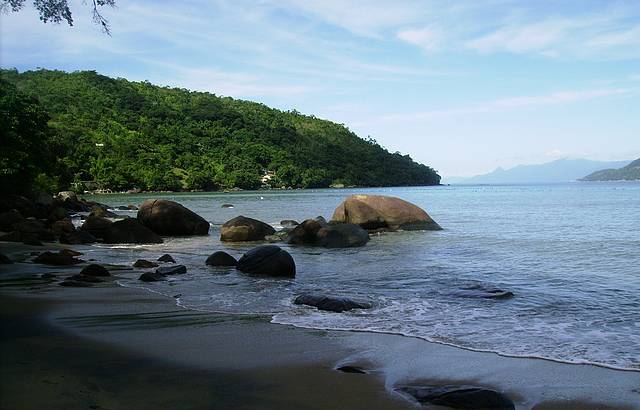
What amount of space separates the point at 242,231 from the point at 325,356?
15292mm

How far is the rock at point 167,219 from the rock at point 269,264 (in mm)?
11952

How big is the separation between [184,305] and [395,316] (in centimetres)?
340

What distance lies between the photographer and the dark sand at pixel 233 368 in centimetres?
428

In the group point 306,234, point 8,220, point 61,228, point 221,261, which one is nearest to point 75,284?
point 221,261

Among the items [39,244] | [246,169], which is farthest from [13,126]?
[246,169]

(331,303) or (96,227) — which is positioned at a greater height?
(96,227)

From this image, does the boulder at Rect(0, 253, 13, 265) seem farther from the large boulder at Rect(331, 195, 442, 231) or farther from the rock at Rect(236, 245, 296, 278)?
the large boulder at Rect(331, 195, 442, 231)

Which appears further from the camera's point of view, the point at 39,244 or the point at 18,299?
the point at 39,244

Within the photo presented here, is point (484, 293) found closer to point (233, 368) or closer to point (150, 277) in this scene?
→ point (233, 368)

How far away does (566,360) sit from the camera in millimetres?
5797

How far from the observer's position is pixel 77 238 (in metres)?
19.3

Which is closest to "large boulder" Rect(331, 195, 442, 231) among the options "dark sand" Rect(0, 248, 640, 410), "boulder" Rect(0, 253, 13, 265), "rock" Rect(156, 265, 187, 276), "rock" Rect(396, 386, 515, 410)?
"rock" Rect(156, 265, 187, 276)

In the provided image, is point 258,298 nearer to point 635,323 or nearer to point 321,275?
point 321,275

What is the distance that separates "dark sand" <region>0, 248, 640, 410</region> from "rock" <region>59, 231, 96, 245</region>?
1211cm
